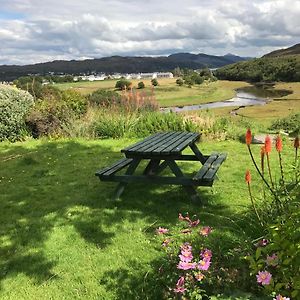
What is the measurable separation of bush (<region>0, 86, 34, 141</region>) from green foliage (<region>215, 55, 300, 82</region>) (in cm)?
9111

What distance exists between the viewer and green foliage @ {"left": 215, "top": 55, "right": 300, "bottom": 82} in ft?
329

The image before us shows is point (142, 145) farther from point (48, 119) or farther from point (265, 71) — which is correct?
point (265, 71)

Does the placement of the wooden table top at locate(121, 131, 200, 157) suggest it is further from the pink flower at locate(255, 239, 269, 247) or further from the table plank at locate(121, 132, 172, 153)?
the pink flower at locate(255, 239, 269, 247)

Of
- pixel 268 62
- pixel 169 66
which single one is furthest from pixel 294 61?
pixel 169 66

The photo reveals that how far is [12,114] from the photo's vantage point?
12055 millimetres

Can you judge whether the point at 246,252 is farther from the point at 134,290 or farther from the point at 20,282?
the point at 20,282

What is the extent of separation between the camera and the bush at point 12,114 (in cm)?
1184

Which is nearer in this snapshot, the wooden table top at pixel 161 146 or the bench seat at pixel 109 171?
the wooden table top at pixel 161 146

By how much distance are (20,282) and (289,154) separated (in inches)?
264

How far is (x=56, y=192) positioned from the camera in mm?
6359

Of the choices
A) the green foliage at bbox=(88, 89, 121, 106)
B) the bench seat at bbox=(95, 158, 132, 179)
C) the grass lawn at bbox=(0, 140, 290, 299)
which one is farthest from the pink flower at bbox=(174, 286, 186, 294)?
the green foliage at bbox=(88, 89, 121, 106)

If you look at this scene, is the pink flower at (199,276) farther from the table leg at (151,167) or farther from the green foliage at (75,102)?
the green foliage at (75,102)

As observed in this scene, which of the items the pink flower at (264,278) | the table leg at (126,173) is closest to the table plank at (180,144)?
the table leg at (126,173)

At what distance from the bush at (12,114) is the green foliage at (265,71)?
91114 millimetres
